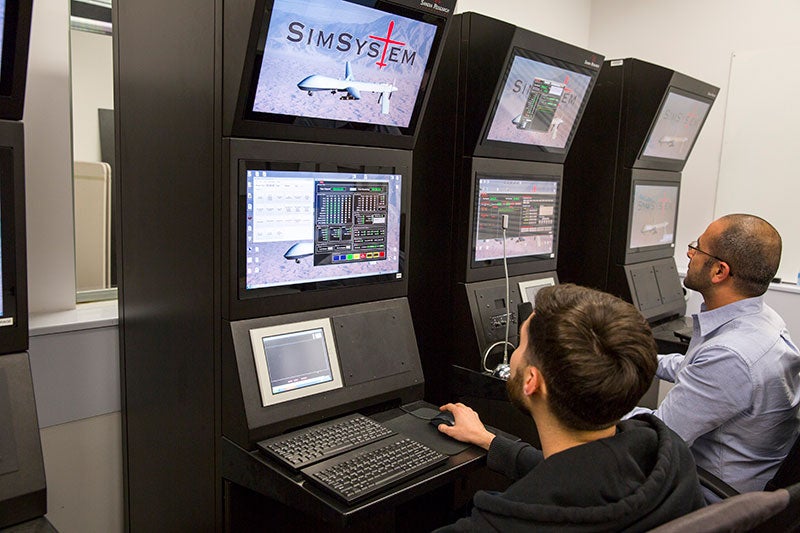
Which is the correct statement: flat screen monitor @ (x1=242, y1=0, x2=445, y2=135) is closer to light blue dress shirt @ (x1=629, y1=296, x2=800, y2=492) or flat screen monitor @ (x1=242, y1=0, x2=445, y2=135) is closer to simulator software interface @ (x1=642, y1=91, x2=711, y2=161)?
light blue dress shirt @ (x1=629, y1=296, x2=800, y2=492)

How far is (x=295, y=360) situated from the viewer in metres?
1.78

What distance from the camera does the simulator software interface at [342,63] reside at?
160 centimetres

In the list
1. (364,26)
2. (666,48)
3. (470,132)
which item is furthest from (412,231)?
(666,48)

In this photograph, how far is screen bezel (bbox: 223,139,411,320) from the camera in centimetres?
165

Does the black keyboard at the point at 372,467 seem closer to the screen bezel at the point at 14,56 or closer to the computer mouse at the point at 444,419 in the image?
the computer mouse at the point at 444,419

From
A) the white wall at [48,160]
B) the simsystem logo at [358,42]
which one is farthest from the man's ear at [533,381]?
the white wall at [48,160]

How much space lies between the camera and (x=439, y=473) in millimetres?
1604

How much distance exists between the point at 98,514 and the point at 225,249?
43.5 inches

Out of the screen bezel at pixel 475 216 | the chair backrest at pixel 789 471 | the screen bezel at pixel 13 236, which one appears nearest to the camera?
the screen bezel at pixel 13 236

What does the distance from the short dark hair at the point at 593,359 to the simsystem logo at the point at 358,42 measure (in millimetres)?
904

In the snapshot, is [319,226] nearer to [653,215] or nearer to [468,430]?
[468,430]

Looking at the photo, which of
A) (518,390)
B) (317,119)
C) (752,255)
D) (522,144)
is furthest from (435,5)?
(752,255)

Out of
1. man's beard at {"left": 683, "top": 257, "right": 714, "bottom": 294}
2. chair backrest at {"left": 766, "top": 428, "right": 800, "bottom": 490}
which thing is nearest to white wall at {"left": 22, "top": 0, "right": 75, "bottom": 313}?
man's beard at {"left": 683, "top": 257, "right": 714, "bottom": 294}

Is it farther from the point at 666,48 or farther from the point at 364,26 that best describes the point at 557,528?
the point at 666,48
